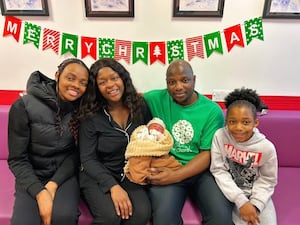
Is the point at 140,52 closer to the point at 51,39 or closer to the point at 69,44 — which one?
the point at 69,44

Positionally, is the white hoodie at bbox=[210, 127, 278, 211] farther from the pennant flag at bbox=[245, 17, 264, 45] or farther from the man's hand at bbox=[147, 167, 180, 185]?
the pennant flag at bbox=[245, 17, 264, 45]

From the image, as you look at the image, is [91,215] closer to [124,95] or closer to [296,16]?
[124,95]

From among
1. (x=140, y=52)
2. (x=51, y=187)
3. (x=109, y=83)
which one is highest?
(x=140, y=52)

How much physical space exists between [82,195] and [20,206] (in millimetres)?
297

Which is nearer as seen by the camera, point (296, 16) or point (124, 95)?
point (124, 95)

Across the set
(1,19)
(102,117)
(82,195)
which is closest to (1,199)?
(82,195)

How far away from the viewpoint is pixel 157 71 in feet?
6.48

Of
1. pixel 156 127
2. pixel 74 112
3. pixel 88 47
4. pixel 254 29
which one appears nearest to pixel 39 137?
pixel 74 112

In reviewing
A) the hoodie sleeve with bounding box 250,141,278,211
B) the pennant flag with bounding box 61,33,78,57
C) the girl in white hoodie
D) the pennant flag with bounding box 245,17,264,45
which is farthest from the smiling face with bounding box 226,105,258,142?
the pennant flag with bounding box 61,33,78,57

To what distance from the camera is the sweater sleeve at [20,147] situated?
4.70 ft

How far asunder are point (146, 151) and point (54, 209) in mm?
508

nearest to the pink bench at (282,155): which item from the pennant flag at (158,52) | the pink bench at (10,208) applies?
the pink bench at (10,208)

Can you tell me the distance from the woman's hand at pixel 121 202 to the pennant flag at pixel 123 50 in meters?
0.89

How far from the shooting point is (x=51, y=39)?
193 centimetres
